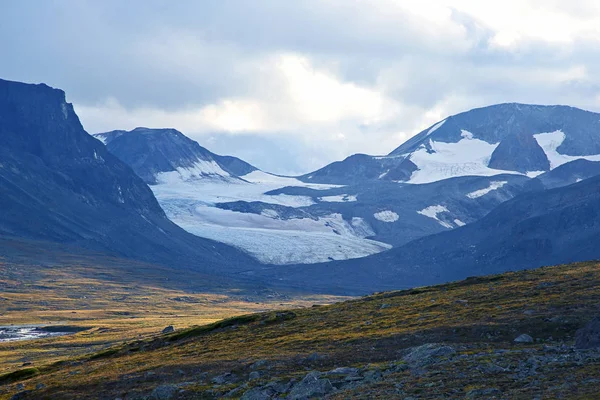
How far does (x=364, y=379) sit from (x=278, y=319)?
122ft

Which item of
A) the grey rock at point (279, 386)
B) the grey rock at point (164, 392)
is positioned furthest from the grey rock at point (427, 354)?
the grey rock at point (164, 392)

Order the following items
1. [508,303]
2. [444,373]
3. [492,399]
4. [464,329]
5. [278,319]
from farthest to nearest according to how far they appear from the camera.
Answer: [278,319] < [508,303] < [464,329] < [444,373] < [492,399]

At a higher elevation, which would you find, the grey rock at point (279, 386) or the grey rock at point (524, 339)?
the grey rock at point (524, 339)

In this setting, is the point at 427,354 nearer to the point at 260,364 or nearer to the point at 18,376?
the point at 260,364

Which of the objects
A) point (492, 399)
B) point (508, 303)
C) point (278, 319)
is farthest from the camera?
point (278, 319)

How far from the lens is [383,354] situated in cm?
5894

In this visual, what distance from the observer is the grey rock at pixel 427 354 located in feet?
171

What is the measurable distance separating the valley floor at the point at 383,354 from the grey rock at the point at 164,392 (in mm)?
92

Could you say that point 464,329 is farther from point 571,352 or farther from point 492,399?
point 492,399

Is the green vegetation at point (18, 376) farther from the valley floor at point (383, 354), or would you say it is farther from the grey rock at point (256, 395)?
the grey rock at point (256, 395)

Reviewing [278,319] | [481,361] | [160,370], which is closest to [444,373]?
[481,361]

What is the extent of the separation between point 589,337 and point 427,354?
896cm

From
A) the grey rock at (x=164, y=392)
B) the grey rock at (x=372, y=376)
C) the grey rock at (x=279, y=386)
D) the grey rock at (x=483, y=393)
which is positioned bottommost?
the grey rock at (x=164, y=392)

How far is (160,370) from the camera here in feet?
209
